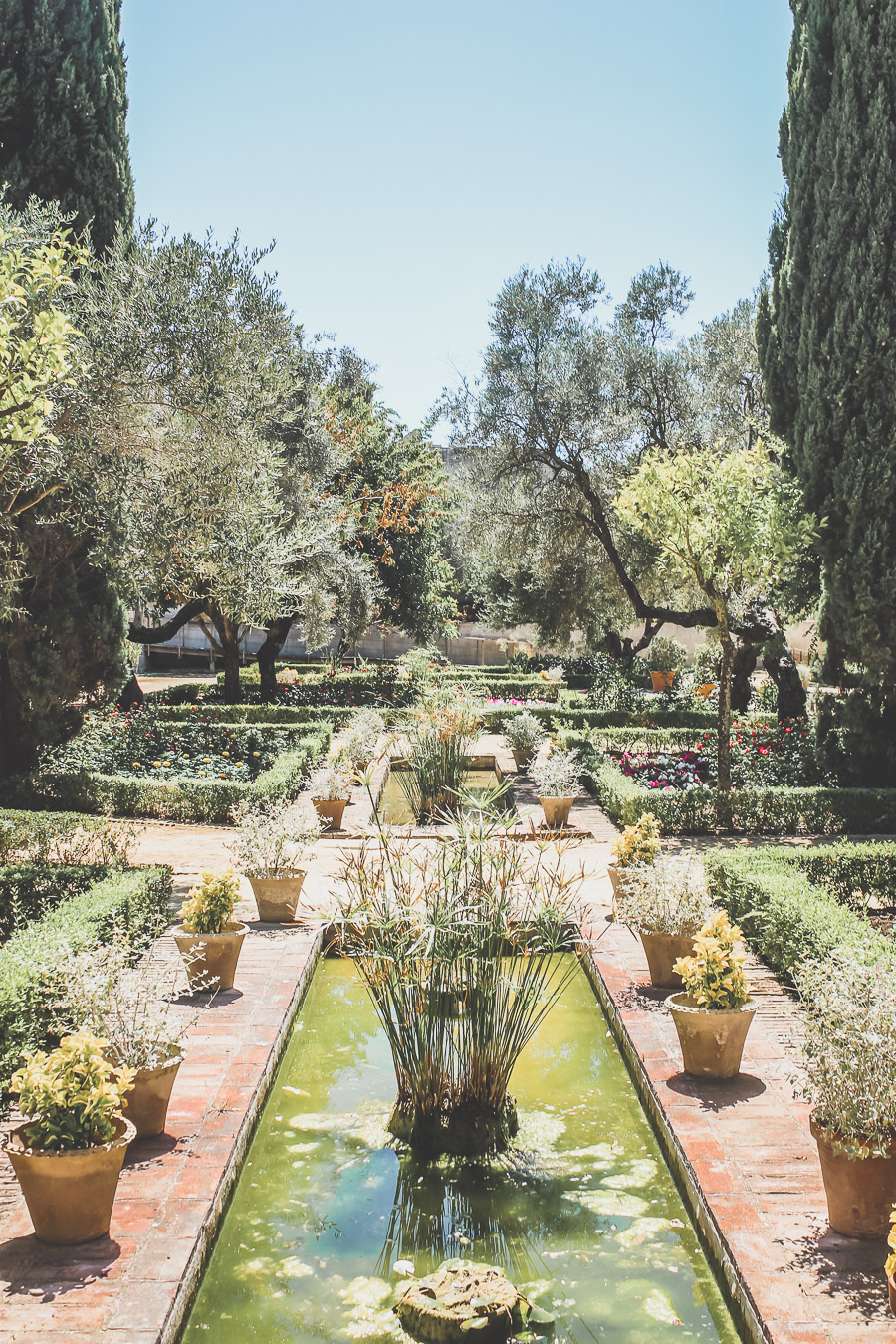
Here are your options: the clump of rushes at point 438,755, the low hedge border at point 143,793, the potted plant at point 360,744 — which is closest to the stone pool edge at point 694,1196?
the low hedge border at point 143,793

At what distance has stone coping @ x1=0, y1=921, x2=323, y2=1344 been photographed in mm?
2697

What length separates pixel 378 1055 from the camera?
5.20 m

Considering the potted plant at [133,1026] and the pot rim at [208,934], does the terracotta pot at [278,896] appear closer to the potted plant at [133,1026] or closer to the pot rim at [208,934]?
the pot rim at [208,934]

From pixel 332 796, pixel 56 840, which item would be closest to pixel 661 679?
pixel 332 796

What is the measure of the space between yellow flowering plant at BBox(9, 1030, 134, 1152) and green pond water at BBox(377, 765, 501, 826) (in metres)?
7.01

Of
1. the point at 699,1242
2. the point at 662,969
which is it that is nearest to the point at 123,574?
the point at 662,969

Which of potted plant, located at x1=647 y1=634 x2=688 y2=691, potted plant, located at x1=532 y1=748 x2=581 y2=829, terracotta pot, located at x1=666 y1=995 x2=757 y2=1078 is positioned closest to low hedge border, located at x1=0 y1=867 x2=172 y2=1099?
terracotta pot, located at x1=666 y1=995 x2=757 y2=1078

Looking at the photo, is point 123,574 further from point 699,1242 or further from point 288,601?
point 288,601

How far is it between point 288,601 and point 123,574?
9.84m

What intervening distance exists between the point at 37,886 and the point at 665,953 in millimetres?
3721

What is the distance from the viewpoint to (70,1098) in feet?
10.2

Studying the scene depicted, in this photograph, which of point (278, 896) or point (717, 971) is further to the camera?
point (278, 896)

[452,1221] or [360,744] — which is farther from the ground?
[360,744]

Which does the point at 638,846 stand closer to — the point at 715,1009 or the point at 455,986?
the point at 715,1009
